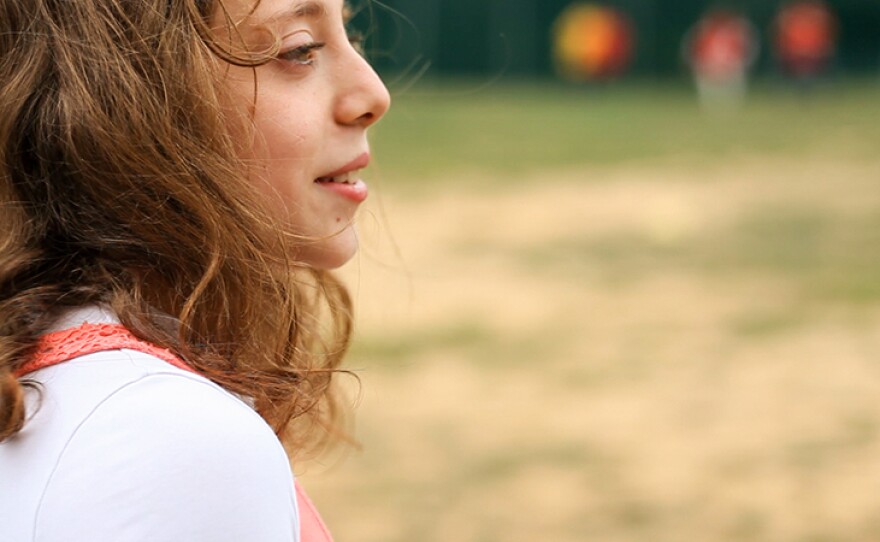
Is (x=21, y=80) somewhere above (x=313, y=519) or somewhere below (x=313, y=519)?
above

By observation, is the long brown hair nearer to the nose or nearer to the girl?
the girl

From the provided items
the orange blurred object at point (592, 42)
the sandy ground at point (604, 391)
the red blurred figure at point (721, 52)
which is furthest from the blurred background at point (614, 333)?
the orange blurred object at point (592, 42)

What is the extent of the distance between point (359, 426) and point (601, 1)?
20854mm

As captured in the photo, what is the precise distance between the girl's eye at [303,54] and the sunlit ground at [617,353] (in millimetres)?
433

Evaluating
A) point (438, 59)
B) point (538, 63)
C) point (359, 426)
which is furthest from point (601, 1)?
point (359, 426)

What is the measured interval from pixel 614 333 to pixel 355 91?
592 cm

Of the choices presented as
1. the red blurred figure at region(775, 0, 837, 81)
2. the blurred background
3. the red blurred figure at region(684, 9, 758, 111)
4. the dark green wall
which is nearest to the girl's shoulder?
the blurred background

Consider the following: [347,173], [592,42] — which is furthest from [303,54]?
[592,42]

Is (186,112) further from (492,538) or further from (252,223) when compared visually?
(492,538)

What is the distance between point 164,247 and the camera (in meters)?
1.10

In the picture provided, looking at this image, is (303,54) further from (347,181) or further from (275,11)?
(347,181)

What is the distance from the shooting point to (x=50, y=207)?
1.10 metres

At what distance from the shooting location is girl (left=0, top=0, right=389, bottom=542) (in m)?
0.88

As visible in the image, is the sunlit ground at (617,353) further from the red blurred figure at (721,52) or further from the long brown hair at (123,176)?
the red blurred figure at (721,52)
